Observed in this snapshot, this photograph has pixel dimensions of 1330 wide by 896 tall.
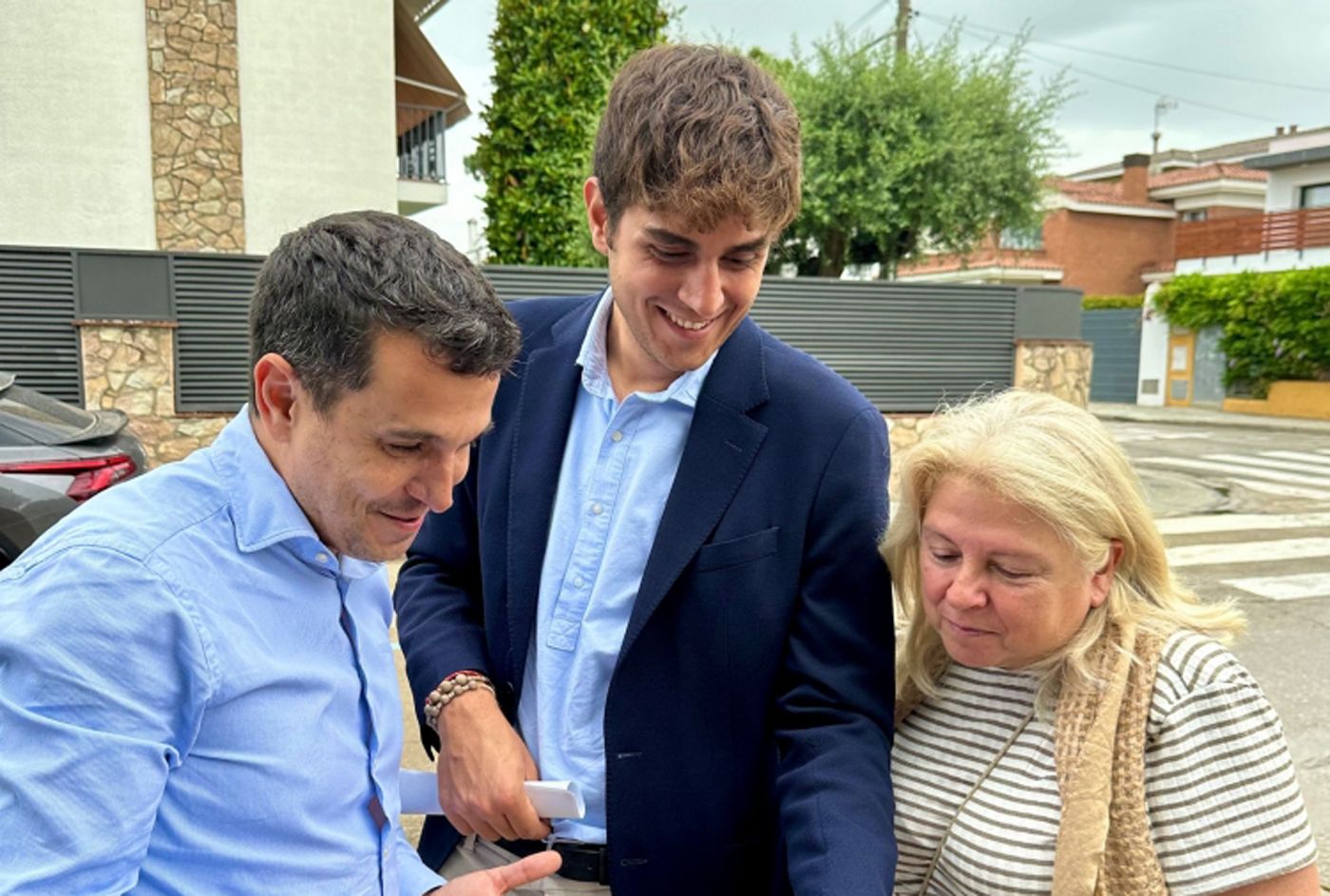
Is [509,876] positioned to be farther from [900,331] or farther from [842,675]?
[900,331]

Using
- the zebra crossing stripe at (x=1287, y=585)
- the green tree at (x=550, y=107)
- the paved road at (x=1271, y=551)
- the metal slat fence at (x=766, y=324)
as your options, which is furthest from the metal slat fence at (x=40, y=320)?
the zebra crossing stripe at (x=1287, y=585)

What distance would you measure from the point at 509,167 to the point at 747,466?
1231 cm

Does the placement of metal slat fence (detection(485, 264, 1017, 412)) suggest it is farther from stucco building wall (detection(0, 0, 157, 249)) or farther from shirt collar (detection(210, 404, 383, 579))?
shirt collar (detection(210, 404, 383, 579))

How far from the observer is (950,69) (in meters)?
12.2

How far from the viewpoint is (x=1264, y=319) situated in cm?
2380

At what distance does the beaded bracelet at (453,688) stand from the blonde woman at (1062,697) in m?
0.68

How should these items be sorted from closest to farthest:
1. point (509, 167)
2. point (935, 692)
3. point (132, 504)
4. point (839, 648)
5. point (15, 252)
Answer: point (132, 504) < point (839, 648) < point (935, 692) < point (15, 252) < point (509, 167)

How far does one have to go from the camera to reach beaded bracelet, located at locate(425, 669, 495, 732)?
1.53 metres

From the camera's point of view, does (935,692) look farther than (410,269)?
Yes

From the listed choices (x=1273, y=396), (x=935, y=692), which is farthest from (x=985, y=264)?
(x=935, y=692)

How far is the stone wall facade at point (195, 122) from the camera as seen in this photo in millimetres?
11602

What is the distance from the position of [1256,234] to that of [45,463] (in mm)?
28958

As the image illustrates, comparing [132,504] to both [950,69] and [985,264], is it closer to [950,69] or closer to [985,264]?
[950,69]

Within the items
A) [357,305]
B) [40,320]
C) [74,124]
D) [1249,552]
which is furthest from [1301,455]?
[357,305]
